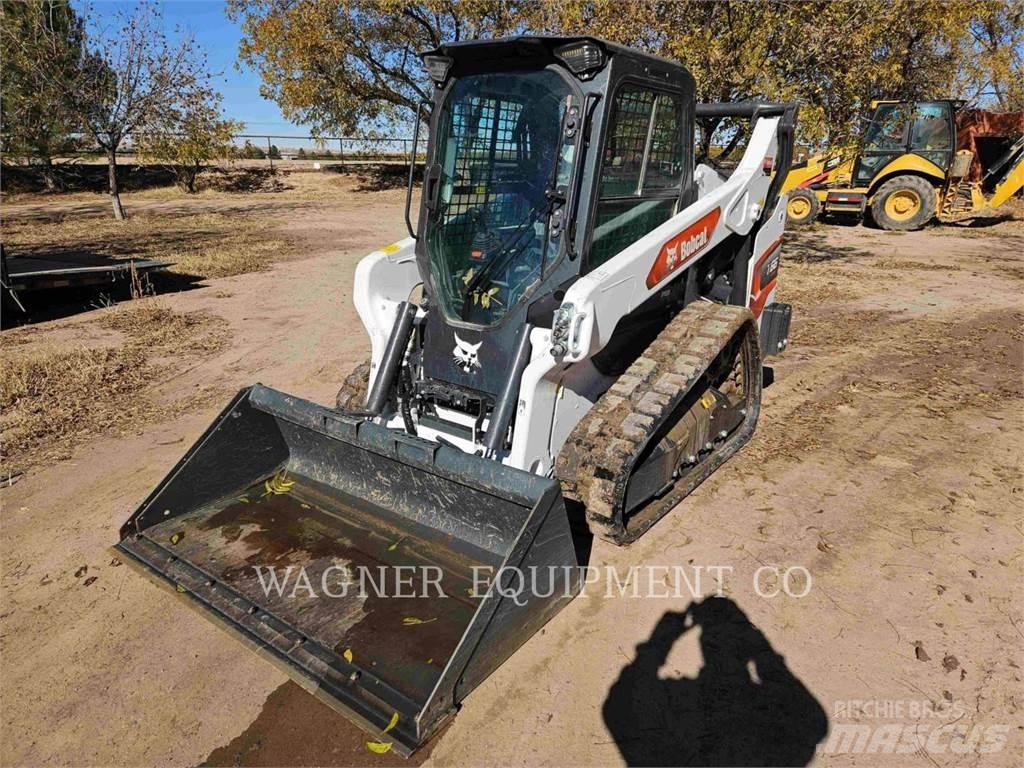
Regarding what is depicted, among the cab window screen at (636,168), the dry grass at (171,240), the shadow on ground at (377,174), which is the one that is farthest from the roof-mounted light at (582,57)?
the shadow on ground at (377,174)

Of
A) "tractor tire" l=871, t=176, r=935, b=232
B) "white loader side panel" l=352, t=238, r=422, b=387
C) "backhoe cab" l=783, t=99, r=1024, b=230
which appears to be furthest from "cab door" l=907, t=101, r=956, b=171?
"white loader side panel" l=352, t=238, r=422, b=387

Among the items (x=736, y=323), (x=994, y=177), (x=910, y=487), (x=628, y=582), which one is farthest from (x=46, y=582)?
(x=994, y=177)

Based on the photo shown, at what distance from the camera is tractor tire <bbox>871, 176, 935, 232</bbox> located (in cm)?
1527

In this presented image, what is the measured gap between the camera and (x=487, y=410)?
3.64 m

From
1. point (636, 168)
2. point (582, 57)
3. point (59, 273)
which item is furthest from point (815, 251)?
point (59, 273)

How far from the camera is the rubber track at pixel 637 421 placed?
3.32m

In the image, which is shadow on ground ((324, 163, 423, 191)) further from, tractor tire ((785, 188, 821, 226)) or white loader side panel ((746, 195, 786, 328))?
white loader side panel ((746, 195, 786, 328))

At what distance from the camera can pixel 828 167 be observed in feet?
51.6

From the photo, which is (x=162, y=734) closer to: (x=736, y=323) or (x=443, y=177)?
(x=443, y=177)

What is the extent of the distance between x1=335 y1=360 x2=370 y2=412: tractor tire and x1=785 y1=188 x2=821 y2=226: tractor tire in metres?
14.1

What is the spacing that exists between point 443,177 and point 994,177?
17912 mm

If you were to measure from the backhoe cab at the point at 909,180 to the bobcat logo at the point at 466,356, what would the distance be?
13.6 meters

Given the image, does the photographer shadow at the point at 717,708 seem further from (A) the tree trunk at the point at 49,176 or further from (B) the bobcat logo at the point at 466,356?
(A) the tree trunk at the point at 49,176

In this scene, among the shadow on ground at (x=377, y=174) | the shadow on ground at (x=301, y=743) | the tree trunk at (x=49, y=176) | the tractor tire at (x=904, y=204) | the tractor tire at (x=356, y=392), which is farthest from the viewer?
the shadow on ground at (x=377, y=174)
